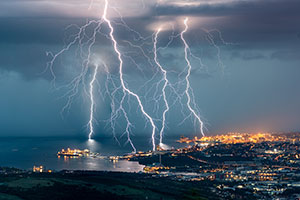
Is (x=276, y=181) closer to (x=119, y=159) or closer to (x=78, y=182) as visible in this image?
(x=78, y=182)

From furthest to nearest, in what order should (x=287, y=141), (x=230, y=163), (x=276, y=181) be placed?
1. (x=287, y=141)
2. (x=230, y=163)
3. (x=276, y=181)

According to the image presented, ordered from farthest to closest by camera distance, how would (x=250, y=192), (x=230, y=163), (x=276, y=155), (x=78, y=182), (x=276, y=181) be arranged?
(x=276, y=155) → (x=230, y=163) → (x=276, y=181) → (x=250, y=192) → (x=78, y=182)

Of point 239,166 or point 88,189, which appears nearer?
point 88,189

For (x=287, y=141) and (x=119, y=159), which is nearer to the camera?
(x=119, y=159)

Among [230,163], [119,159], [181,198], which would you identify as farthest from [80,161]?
[181,198]

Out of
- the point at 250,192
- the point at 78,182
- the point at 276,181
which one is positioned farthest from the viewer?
the point at 276,181

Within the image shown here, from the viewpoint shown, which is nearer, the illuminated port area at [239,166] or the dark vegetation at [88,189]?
the dark vegetation at [88,189]

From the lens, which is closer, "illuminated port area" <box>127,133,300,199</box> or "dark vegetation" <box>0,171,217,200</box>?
"dark vegetation" <box>0,171,217,200</box>

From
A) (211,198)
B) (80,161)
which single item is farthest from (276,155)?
(211,198)

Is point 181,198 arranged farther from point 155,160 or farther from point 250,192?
point 155,160
